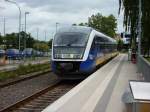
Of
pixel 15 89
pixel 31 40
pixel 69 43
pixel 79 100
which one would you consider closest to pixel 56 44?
pixel 69 43

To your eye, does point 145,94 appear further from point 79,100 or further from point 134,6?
point 134,6

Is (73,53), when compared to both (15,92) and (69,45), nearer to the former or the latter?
(69,45)

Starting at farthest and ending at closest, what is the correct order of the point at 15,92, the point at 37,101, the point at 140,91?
the point at 15,92 → the point at 37,101 → the point at 140,91

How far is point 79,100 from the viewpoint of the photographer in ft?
41.0

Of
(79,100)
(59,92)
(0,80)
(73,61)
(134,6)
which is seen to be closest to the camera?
(79,100)

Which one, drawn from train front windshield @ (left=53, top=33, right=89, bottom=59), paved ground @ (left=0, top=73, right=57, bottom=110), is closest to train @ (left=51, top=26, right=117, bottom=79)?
train front windshield @ (left=53, top=33, right=89, bottom=59)

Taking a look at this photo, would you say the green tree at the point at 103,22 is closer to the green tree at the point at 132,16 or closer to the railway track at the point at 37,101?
the green tree at the point at 132,16

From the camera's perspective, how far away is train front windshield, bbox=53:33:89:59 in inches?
984

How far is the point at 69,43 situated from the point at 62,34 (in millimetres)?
1039

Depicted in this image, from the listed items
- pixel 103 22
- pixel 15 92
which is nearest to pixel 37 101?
pixel 15 92

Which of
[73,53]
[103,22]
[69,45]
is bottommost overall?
[73,53]

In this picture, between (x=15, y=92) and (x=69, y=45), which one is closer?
(x=15, y=92)

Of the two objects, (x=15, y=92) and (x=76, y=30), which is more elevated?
(x=76, y=30)

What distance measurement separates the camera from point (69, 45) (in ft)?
84.1
